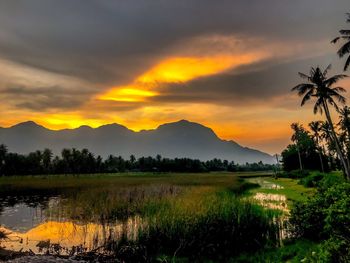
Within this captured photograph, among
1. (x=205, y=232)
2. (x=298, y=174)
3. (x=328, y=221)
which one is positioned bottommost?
(x=205, y=232)

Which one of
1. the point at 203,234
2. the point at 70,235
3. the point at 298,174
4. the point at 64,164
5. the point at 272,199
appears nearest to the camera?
the point at 203,234

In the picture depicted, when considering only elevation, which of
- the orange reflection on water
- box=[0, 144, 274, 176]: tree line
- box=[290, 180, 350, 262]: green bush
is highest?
box=[0, 144, 274, 176]: tree line

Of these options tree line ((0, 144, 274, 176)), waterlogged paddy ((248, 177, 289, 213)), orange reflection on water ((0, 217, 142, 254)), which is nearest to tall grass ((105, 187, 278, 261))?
orange reflection on water ((0, 217, 142, 254))

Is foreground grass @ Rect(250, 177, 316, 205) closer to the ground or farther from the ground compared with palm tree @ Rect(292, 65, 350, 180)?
closer to the ground

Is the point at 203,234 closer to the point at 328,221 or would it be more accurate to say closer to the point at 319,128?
the point at 328,221

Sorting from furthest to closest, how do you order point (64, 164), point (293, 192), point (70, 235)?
point (64, 164) → point (293, 192) → point (70, 235)

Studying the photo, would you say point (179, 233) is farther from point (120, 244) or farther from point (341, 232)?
point (341, 232)

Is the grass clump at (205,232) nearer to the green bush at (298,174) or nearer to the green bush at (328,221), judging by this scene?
the green bush at (328,221)

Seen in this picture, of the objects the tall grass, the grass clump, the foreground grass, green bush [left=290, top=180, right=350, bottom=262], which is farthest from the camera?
the foreground grass

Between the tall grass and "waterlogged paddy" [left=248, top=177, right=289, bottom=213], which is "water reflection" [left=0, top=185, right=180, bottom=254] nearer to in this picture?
the tall grass

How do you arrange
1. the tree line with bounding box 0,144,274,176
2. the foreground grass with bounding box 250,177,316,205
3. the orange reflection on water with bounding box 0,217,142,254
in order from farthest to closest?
the tree line with bounding box 0,144,274,176 → the foreground grass with bounding box 250,177,316,205 → the orange reflection on water with bounding box 0,217,142,254

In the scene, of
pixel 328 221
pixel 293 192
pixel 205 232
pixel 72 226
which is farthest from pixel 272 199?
pixel 328 221

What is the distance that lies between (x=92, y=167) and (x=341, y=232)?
129 metres

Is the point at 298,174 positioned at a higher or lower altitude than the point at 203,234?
higher
